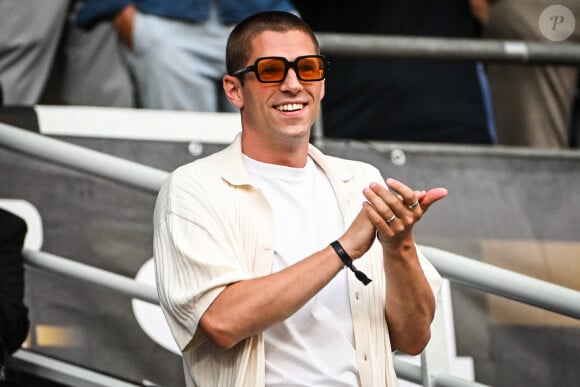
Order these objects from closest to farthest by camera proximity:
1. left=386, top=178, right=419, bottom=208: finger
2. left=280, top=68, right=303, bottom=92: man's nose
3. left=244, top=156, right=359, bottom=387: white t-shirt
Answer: left=386, top=178, right=419, bottom=208: finger
left=244, top=156, right=359, bottom=387: white t-shirt
left=280, top=68, right=303, bottom=92: man's nose

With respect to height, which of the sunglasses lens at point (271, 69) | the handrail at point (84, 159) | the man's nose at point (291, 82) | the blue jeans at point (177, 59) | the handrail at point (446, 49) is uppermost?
the blue jeans at point (177, 59)

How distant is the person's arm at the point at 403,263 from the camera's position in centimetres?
299

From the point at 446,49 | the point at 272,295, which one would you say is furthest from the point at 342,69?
the point at 272,295

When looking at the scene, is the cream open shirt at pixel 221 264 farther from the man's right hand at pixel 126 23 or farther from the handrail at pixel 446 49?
the man's right hand at pixel 126 23

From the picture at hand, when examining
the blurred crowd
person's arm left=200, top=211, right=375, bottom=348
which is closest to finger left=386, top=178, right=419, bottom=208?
person's arm left=200, top=211, right=375, bottom=348

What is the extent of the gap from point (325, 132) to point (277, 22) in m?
2.27

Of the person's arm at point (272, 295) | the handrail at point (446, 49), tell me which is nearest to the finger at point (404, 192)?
the person's arm at point (272, 295)

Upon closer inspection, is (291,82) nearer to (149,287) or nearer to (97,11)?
(149,287)

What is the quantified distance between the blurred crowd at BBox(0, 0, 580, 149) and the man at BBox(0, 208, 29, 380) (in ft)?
5.55

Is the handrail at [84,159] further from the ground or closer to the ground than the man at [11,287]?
further from the ground

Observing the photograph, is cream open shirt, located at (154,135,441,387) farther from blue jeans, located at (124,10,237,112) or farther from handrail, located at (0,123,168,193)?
blue jeans, located at (124,10,237,112)

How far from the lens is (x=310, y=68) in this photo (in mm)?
3281

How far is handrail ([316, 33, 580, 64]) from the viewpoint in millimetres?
5043

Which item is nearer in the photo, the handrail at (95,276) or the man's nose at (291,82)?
the man's nose at (291,82)
